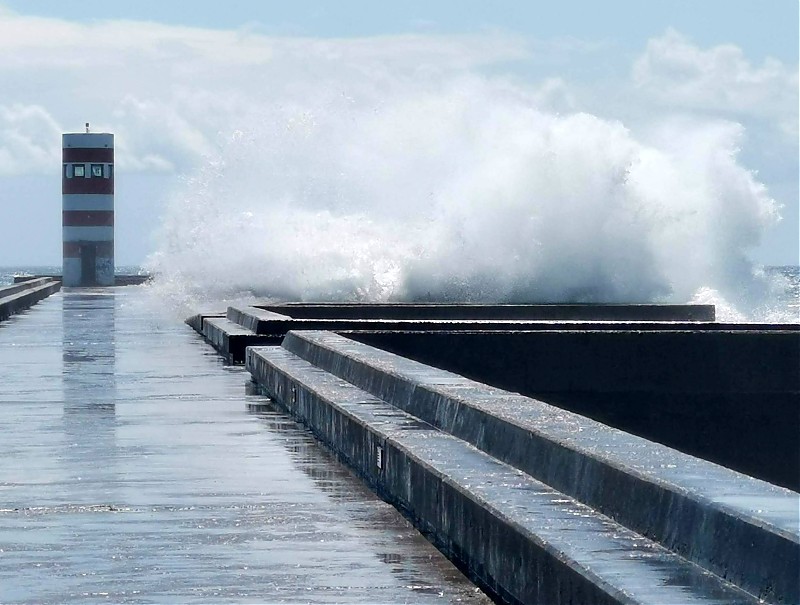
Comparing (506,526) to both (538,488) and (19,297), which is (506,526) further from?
(19,297)

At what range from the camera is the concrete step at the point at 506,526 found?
11.7 ft

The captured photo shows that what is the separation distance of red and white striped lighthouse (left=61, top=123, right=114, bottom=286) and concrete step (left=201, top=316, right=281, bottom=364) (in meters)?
30.9

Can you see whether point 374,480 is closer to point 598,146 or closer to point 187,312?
point 187,312

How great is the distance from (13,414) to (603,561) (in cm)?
675

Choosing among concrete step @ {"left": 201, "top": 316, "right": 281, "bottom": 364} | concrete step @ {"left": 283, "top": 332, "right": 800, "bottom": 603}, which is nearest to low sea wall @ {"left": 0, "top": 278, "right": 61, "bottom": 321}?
concrete step @ {"left": 201, "top": 316, "right": 281, "bottom": 364}

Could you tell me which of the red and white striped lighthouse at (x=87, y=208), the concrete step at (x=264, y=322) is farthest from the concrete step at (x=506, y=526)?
the red and white striped lighthouse at (x=87, y=208)

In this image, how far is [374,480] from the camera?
6.71 metres

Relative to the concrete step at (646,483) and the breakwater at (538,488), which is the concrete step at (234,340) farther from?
the concrete step at (646,483)

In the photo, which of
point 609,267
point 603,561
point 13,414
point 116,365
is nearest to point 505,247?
point 609,267

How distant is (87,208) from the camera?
156 feet

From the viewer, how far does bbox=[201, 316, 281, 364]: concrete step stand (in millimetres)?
14797

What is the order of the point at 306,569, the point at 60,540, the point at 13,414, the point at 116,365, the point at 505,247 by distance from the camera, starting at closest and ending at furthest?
the point at 306,569
the point at 60,540
the point at 13,414
the point at 116,365
the point at 505,247

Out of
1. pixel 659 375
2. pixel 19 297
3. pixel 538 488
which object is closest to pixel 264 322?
pixel 659 375

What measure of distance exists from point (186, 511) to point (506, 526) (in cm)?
201
